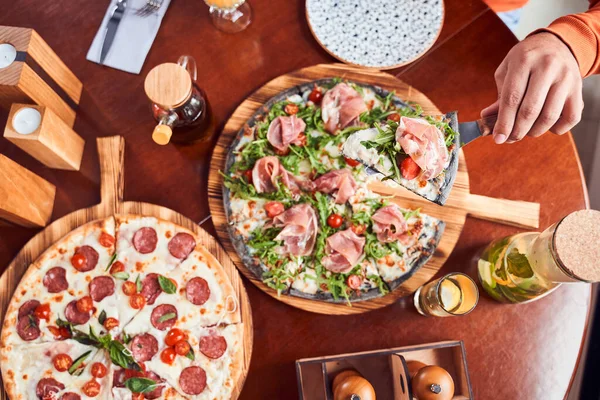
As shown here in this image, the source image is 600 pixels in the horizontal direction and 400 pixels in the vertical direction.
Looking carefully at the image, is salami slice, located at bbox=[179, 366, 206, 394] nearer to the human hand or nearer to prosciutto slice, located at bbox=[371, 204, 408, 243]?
prosciutto slice, located at bbox=[371, 204, 408, 243]

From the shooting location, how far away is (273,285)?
2205mm

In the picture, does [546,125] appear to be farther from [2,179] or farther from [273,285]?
[2,179]

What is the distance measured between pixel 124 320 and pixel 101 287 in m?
0.19

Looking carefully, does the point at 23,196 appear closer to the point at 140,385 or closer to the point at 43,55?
the point at 43,55

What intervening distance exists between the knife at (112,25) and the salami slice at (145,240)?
3.15 feet

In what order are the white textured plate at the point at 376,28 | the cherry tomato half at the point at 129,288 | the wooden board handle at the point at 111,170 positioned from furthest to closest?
the white textured plate at the point at 376,28 < the wooden board handle at the point at 111,170 < the cherry tomato half at the point at 129,288

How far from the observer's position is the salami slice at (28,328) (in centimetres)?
214

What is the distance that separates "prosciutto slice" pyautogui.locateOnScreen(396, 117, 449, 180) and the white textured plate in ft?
2.23

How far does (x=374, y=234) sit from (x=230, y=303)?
0.77m

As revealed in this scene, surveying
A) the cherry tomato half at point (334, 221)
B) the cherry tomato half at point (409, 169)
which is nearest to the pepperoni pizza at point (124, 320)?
the cherry tomato half at point (334, 221)

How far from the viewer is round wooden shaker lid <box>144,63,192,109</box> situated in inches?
79.2

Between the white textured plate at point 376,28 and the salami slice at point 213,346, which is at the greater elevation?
the white textured plate at point 376,28

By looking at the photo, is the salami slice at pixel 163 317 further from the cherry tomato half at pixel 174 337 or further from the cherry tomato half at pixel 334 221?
the cherry tomato half at pixel 334 221

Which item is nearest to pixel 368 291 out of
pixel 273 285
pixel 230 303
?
pixel 273 285
